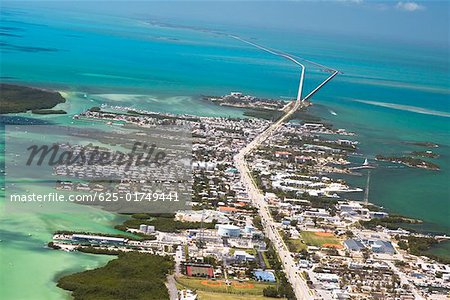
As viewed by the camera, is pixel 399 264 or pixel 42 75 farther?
pixel 42 75

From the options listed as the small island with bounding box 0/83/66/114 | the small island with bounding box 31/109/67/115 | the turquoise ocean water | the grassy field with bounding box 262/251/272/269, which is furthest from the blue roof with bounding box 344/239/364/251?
the small island with bounding box 0/83/66/114

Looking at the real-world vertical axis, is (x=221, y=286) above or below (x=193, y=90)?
below

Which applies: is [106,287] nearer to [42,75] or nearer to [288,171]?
[288,171]

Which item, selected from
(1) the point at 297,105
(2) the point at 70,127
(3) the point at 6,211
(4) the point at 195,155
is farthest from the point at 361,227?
(1) the point at 297,105

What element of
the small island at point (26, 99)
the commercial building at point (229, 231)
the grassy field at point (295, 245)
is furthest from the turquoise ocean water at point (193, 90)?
the grassy field at point (295, 245)

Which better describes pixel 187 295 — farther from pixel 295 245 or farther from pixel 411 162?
pixel 411 162

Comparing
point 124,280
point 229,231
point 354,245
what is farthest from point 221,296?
point 354,245
